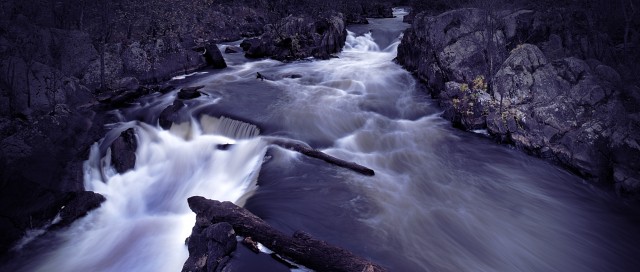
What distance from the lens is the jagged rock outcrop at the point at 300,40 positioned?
24.8m

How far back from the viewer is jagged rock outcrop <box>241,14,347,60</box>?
2483cm

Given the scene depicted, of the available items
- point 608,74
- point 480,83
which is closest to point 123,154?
point 480,83

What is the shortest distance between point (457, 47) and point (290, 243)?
45.1 feet

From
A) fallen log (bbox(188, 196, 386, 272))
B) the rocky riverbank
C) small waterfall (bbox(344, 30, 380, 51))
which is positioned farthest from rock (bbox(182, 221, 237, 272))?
small waterfall (bbox(344, 30, 380, 51))

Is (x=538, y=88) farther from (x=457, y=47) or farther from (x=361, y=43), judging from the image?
(x=361, y=43)

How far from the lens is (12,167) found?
8602 millimetres

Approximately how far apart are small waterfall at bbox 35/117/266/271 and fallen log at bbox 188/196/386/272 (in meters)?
1.36

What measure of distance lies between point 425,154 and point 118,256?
954cm

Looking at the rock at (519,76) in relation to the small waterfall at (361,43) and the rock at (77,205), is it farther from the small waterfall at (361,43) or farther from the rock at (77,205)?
the small waterfall at (361,43)

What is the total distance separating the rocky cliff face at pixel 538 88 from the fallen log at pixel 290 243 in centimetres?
861

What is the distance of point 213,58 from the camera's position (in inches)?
847

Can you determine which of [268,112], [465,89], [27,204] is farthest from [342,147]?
[27,204]

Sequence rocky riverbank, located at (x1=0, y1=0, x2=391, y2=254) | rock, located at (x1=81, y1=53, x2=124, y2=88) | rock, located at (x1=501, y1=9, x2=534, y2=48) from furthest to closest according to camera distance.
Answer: rock, located at (x1=81, y1=53, x2=124, y2=88) < rock, located at (x1=501, y1=9, x2=534, y2=48) < rocky riverbank, located at (x1=0, y1=0, x2=391, y2=254)

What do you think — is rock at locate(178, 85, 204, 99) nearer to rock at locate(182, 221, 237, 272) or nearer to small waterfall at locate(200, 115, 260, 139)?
small waterfall at locate(200, 115, 260, 139)
